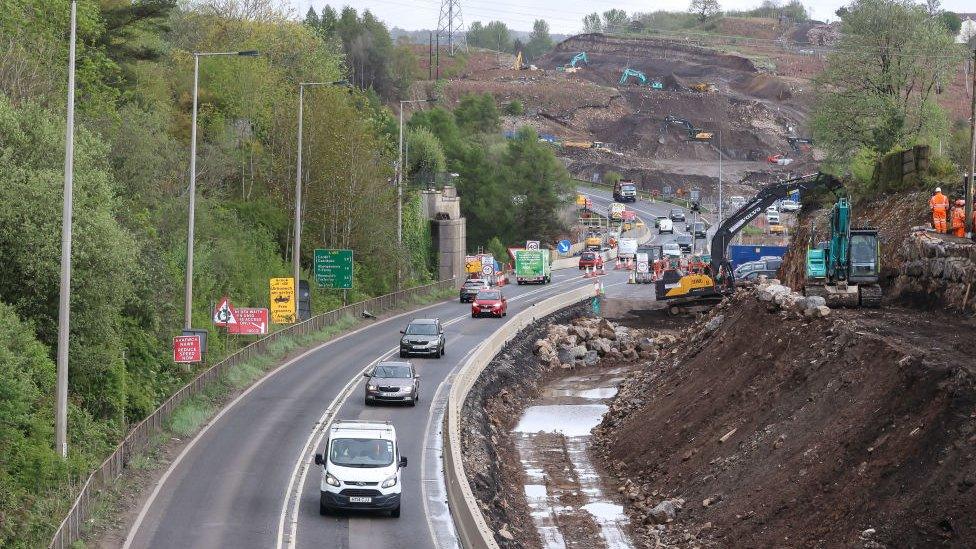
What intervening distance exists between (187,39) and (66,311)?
73.4 meters

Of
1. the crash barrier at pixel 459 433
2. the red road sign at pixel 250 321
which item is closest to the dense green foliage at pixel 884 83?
the crash barrier at pixel 459 433

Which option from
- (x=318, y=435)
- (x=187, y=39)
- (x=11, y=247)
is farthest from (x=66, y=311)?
(x=187, y=39)

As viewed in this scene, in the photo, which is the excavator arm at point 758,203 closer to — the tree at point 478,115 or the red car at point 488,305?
the red car at point 488,305

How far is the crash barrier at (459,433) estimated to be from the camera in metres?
27.7

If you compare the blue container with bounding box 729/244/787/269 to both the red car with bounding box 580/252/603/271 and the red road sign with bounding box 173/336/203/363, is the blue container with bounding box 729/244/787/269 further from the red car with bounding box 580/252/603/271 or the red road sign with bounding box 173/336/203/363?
the red road sign with bounding box 173/336/203/363

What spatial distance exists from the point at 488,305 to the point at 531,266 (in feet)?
82.1

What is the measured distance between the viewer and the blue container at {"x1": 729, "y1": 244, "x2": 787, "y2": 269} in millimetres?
84938

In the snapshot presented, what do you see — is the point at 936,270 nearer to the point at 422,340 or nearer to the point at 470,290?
the point at 422,340

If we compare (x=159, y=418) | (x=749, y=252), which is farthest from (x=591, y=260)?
(x=159, y=418)

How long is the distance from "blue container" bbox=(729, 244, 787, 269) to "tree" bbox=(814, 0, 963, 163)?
7.16 metres

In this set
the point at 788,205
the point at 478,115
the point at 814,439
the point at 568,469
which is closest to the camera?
the point at 814,439

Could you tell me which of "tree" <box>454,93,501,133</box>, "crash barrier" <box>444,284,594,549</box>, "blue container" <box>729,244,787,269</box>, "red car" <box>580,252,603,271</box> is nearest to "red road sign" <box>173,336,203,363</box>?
"crash barrier" <box>444,284,594,549</box>

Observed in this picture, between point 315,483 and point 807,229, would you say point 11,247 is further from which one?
point 807,229

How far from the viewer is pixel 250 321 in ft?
157
